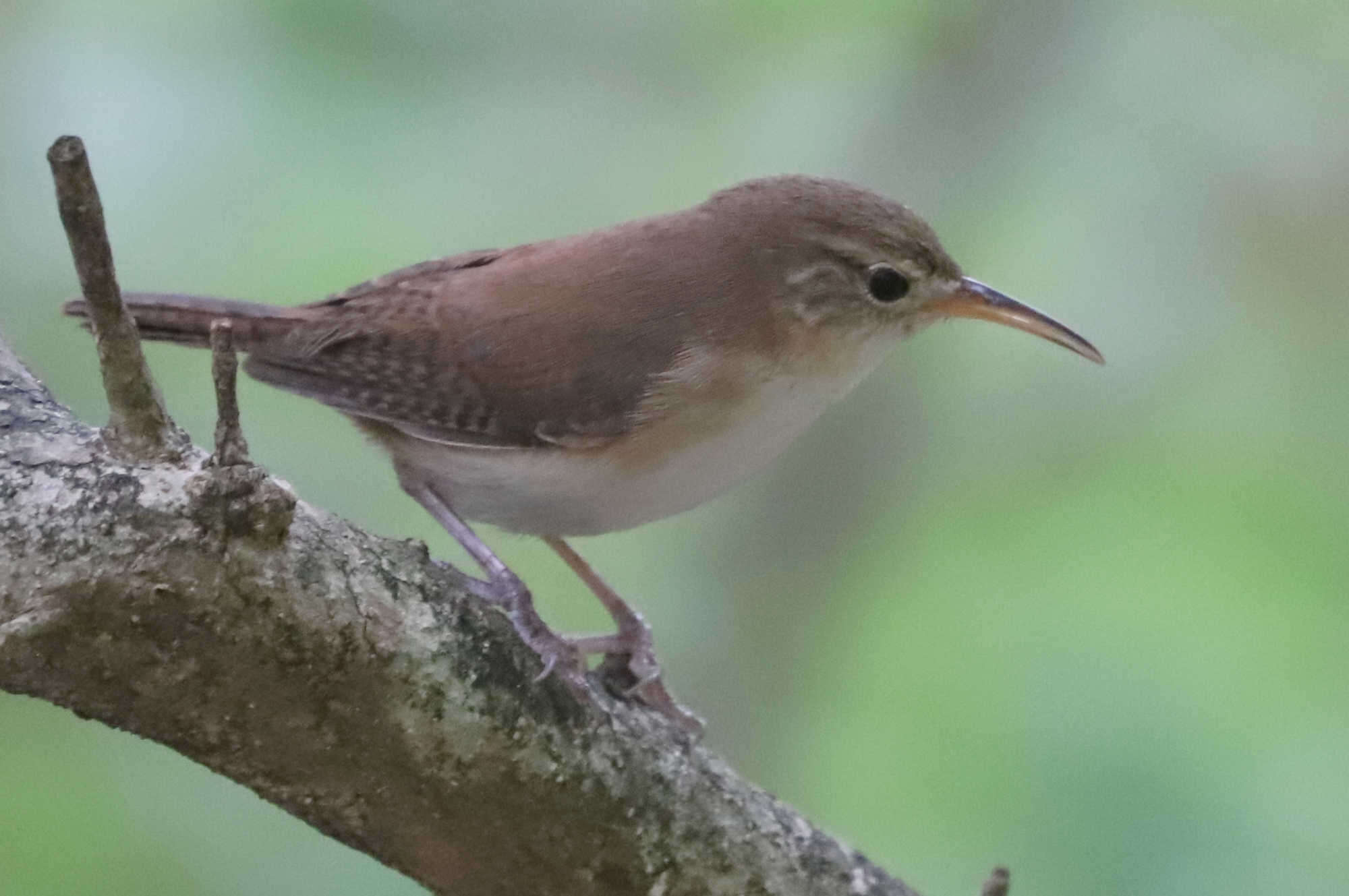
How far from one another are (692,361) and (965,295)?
52 cm

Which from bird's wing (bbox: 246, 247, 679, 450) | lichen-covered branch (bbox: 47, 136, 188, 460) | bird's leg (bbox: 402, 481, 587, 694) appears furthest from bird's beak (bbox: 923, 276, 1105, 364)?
lichen-covered branch (bbox: 47, 136, 188, 460)

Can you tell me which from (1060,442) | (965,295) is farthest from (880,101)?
(965,295)

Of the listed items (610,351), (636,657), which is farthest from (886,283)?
(636,657)

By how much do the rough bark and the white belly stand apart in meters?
0.36

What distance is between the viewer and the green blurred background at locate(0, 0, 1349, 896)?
8.66 ft

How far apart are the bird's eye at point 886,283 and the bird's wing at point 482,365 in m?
0.37

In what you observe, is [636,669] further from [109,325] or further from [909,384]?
[909,384]

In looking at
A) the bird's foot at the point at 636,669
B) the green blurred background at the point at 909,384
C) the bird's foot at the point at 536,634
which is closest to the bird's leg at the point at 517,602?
the bird's foot at the point at 536,634

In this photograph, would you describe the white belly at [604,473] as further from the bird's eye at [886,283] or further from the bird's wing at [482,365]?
the bird's eye at [886,283]

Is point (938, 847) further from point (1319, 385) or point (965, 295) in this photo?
point (1319, 385)

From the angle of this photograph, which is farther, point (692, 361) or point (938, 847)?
point (938, 847)

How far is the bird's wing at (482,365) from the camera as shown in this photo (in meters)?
1.97

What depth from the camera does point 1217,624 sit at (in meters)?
2.85

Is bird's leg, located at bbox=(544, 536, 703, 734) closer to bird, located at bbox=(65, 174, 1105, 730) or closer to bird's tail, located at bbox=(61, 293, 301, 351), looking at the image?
bird, located at bbox=(65, 174, 1105, 730)
